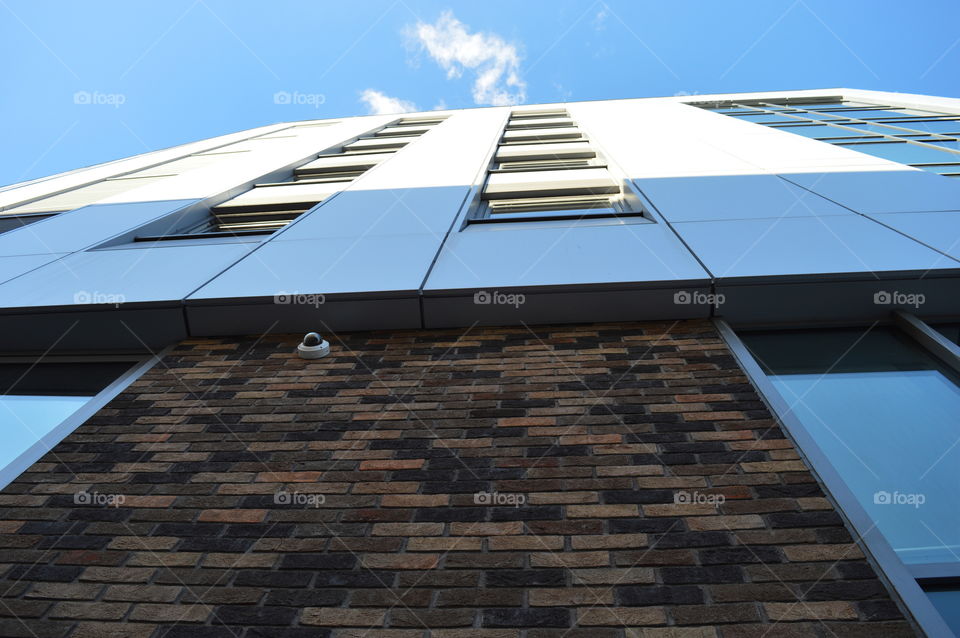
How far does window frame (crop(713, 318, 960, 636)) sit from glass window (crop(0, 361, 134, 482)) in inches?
191

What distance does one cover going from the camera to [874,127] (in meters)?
11.4

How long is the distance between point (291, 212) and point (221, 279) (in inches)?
144

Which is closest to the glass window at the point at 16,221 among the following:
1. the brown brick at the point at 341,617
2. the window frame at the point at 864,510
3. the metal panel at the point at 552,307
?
the metal panel at the point at 552,307

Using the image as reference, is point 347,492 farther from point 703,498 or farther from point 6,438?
point 6,438

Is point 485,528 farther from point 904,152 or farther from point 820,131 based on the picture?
point 820,131

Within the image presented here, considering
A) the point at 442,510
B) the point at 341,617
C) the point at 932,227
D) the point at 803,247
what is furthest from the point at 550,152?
the point at 341,617

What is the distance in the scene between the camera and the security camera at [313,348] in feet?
13.5

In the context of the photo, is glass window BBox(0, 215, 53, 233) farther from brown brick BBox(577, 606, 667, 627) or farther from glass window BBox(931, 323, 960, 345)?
glass window BBox(931, 323, 960, 345)

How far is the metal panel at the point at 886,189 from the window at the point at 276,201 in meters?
6.38

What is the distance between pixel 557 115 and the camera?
16.7m

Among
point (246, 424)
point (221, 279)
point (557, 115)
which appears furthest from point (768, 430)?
point (557, 115)

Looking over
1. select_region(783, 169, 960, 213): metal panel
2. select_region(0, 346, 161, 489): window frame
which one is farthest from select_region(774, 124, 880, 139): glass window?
select_region(0, 346, 161, 489): window frame

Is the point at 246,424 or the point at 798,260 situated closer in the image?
the point at 246,424

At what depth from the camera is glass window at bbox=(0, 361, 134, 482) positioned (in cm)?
373
